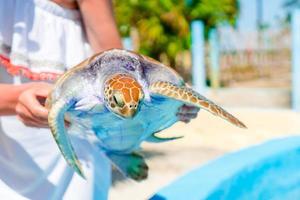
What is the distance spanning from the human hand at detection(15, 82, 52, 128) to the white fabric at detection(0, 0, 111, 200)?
0.21 metres

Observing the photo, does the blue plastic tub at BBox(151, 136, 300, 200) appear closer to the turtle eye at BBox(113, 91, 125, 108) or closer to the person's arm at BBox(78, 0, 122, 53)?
the person's arm at BBox(78, 0, 122, 53)

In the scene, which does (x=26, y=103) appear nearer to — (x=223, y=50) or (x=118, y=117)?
(x=118, y=117)

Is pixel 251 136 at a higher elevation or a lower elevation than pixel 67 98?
lower

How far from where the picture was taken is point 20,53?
1108mm

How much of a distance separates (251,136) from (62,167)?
4067 mm

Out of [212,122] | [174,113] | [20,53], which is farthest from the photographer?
[212,122]

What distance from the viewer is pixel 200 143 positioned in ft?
16.1

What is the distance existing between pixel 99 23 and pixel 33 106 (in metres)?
0.34

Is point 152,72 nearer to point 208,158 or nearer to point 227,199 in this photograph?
point 227,199

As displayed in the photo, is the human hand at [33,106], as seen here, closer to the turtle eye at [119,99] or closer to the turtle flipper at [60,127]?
Answer: the turtle flipper at [60,127]

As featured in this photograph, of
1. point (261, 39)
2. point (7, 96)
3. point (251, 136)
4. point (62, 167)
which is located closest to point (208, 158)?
point (251, 136)

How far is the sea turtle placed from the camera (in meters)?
0.79

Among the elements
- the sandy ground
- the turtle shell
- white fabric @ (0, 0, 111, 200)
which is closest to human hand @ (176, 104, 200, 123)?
the turtle shell

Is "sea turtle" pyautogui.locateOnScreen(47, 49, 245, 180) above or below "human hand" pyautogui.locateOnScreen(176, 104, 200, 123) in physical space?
above
